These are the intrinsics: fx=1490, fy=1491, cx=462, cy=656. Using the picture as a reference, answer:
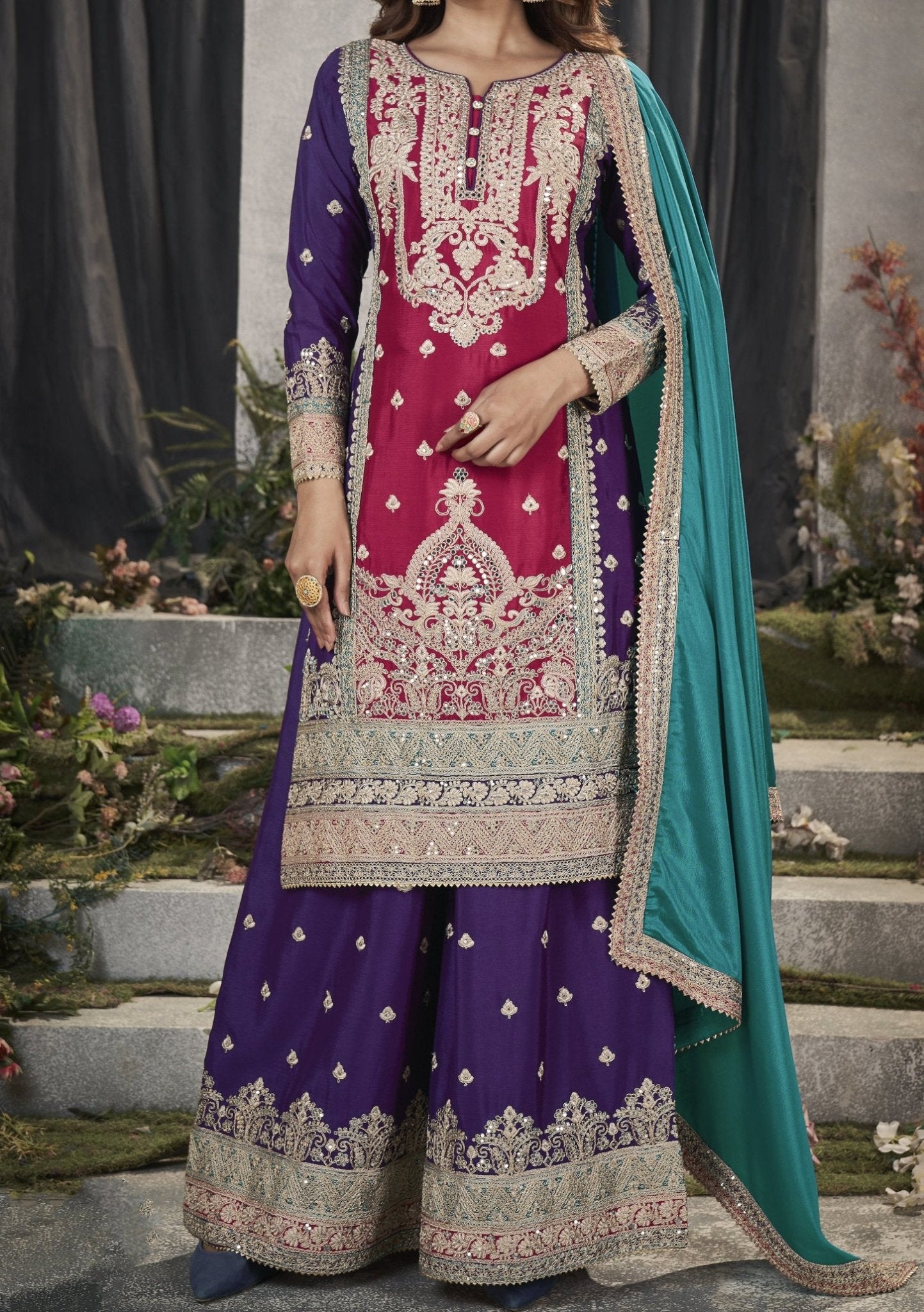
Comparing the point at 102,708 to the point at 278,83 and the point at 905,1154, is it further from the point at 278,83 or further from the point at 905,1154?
the point at 278,83

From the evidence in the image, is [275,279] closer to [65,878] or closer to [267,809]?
[65,878]

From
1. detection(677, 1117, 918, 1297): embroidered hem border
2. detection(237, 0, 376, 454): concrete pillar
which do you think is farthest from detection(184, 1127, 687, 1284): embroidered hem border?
detection(237, 0, 376, 454): concrete pillar

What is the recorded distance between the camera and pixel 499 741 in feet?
6.00

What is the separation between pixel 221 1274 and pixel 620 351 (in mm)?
1280

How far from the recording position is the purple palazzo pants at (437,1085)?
71.8 inches

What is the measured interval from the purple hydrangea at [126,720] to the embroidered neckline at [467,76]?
180 cm

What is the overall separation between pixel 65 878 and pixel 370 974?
118 centimetres

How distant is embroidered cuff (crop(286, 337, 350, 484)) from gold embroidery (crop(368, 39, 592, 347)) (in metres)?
0.14

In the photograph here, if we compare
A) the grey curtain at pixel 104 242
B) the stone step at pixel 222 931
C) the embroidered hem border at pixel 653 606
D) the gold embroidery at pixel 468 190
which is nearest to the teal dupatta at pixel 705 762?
the embroidered hem border at pixel 653 606

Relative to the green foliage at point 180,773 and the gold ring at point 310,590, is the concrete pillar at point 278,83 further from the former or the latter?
the gold ring at point 310,590

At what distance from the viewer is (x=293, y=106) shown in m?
4.35

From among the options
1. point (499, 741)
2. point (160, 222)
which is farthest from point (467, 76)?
point (160, 222)

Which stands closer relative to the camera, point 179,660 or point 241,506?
point 179,660

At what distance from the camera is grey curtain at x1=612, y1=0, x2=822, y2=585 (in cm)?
433
